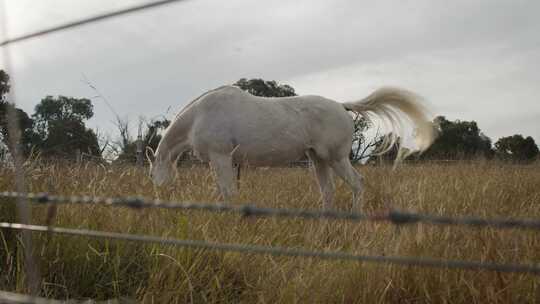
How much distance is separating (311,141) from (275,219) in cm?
269

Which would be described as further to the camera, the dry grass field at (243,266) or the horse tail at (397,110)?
the horse tail at (397,110)

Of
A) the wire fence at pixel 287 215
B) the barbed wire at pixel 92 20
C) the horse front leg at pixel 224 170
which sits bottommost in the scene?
the horse front leg at pixel 224 170

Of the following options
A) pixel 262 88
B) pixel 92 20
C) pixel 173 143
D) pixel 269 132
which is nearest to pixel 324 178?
pixel 269 132

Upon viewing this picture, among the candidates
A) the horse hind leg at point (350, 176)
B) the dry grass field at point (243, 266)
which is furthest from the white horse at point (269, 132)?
the dry grass field at point (243, 266)

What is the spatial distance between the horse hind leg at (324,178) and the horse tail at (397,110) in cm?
62

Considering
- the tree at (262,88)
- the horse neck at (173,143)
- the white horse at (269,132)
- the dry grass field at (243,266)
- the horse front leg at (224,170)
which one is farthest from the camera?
the tree at (262,88)

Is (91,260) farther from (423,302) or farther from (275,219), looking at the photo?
(423,302)

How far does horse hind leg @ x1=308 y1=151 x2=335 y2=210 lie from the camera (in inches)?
204

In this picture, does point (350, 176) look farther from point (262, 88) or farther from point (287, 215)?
point (262, 88)

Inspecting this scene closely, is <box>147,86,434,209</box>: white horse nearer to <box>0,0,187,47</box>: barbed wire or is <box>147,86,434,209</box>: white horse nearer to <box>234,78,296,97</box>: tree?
<box>0,0,187,47</box>: barbed wire

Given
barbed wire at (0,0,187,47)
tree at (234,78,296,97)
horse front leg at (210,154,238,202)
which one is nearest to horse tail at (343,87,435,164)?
horse front leg at (210,154,238,202)

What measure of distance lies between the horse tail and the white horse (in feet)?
0.04

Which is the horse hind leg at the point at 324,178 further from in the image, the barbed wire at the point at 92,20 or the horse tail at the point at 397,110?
the barbed wire at the point at 92,20

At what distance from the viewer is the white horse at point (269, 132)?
483cm
